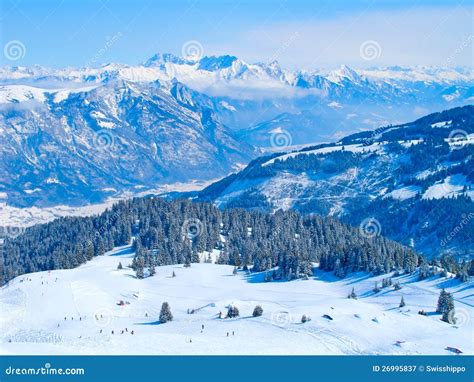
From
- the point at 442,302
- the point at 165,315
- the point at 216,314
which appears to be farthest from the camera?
the point at 216,314

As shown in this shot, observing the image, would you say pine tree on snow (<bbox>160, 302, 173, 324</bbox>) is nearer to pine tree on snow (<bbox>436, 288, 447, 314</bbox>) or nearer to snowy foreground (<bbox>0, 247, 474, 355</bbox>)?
snowy foreground (<bbox>0, 247, 474, 355</bbox>)

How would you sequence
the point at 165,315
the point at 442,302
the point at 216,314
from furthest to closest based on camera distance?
the point at 216,314 < the point at 442,302 < the point at 165,315

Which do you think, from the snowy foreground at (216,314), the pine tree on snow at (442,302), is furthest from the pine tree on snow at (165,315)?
the pine tree on snow at (442,302)

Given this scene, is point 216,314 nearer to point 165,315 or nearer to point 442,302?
point 165,315

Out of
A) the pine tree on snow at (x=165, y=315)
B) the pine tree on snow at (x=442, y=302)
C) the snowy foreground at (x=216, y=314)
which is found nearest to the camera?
the snowy foreground at (x=216, y=314)

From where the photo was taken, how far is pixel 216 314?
14175 centimetres

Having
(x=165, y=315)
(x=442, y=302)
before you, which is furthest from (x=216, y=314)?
(x=442, y=302)

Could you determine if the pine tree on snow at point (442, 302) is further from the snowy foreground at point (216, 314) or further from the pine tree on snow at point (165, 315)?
the pine tree on snow at point (165, 315)

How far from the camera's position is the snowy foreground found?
11619cm

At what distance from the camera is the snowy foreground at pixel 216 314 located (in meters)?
116
